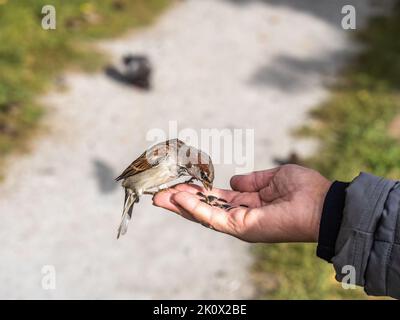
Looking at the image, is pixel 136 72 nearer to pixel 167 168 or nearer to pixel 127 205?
pixel 127 205

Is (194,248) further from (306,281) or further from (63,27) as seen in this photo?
(63,27)

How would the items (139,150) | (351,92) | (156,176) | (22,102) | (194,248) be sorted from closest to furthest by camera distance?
(156,176) → (194,248) → (139,150) → (22,102) → (351,92)

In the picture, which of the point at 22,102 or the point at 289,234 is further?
the point at 22,102

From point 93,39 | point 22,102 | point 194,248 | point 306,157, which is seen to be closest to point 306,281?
point 194,248

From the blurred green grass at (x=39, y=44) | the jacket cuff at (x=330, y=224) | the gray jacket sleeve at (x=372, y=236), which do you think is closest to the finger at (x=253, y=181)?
the jacket cuff at (x=330, y=224)

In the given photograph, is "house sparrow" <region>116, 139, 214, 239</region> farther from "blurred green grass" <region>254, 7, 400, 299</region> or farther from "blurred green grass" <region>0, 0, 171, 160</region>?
"blurred green grass" <region>0, 0, 171, 160</region>
